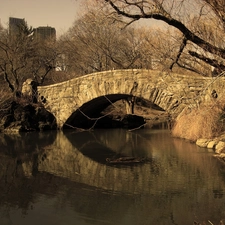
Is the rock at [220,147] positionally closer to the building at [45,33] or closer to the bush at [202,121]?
the bush at [202,121]

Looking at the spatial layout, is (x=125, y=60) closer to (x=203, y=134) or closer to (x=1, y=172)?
(x=203, y=134)

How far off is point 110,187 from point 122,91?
8.44 metres

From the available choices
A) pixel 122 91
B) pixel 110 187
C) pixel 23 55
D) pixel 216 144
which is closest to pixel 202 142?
pixel 216 144

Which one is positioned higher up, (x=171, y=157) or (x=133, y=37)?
(x=133, y=37)

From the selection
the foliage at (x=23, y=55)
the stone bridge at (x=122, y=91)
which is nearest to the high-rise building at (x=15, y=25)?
the foliage at (x=23, y=55)

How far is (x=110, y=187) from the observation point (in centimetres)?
664

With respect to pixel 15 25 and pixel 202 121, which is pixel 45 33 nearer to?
pixel 15 25

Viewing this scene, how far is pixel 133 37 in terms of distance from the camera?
2395cm

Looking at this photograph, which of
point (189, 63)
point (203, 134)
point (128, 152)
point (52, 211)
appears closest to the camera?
point (52, 211)

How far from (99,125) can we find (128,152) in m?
9.20

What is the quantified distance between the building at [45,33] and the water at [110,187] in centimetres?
2142

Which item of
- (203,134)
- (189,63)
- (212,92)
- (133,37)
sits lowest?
(203,134)

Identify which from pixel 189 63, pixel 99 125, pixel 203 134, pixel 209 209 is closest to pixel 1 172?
pixel 209 209

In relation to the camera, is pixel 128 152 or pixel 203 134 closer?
pixel 128 152
